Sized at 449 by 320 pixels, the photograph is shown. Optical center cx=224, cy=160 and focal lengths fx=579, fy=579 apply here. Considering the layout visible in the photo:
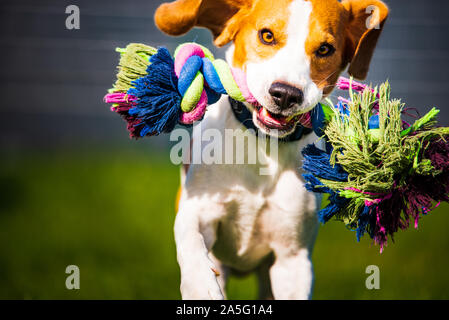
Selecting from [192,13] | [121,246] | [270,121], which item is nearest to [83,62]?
[121,246]

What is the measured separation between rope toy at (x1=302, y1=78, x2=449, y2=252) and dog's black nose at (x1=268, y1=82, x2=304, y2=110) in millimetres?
138

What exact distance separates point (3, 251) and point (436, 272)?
2849 millimetres

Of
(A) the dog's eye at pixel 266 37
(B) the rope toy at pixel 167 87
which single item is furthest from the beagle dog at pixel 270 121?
(B) the rope toy at pixel 167 87

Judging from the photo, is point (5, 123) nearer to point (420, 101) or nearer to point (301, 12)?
point (420, 101)

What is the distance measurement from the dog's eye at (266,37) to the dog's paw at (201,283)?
0.82 meters

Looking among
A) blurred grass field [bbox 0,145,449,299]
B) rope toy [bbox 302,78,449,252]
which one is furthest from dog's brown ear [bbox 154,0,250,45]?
blurred grass field [bbox 0,145,449,299]

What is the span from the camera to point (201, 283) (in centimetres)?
189

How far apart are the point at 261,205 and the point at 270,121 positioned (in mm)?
402

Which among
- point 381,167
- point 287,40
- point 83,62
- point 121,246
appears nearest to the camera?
point 381,167

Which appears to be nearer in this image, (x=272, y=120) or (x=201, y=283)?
(x=201, y=283)

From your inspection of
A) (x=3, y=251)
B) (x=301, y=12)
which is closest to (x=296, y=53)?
(x=301, y=12)

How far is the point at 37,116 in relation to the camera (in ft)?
26.2

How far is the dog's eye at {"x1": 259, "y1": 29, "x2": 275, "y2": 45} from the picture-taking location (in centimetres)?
211

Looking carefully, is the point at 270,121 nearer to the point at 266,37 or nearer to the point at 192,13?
the point at 266,37
